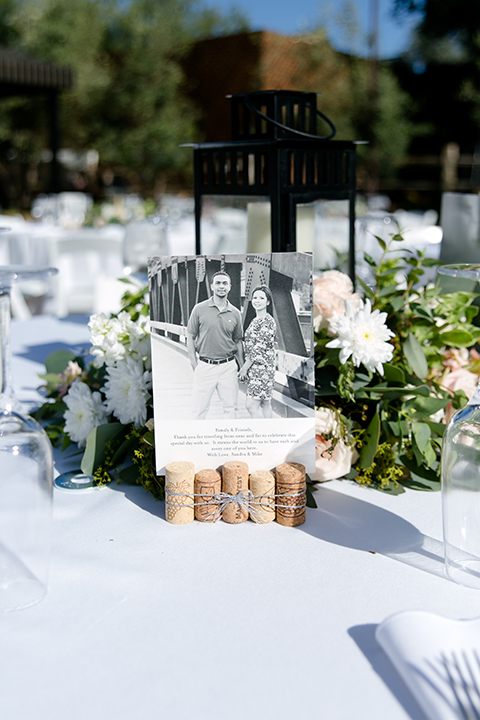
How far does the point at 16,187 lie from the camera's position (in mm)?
13336

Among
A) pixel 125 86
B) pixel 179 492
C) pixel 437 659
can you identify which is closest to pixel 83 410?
pixel 179 492

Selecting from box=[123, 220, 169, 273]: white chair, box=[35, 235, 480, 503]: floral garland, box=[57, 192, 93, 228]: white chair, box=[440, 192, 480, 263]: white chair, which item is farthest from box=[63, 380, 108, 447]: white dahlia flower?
box=[57, 192, 93, 228]: white chair

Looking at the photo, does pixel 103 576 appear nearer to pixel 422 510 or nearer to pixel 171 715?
pixel 171 715

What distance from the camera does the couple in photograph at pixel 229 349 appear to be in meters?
0.75

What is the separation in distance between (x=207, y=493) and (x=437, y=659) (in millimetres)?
324

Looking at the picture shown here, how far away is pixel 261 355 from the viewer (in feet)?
2.47

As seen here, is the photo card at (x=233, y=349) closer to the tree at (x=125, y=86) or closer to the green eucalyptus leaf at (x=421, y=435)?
the green eucalyptus leaf at (x=421, y=435)

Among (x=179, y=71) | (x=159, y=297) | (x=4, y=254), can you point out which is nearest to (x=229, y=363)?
(x=159, y=297)

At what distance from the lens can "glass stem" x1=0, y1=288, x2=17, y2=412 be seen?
560mm

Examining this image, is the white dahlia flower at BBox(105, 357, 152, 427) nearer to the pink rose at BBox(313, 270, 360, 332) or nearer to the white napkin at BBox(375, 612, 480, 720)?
the pink rose at BBox(313, 270, 360, 332)

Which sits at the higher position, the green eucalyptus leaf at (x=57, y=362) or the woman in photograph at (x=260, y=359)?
the woman in photograph at (x=260, y=359)

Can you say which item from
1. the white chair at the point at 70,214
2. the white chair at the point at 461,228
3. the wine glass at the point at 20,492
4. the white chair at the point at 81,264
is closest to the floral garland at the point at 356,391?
the wine glass at the point at 20,492

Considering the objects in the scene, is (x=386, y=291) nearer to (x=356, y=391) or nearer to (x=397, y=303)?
(x=397, y=303)

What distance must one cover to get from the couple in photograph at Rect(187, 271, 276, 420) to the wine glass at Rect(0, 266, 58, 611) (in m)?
0.20
